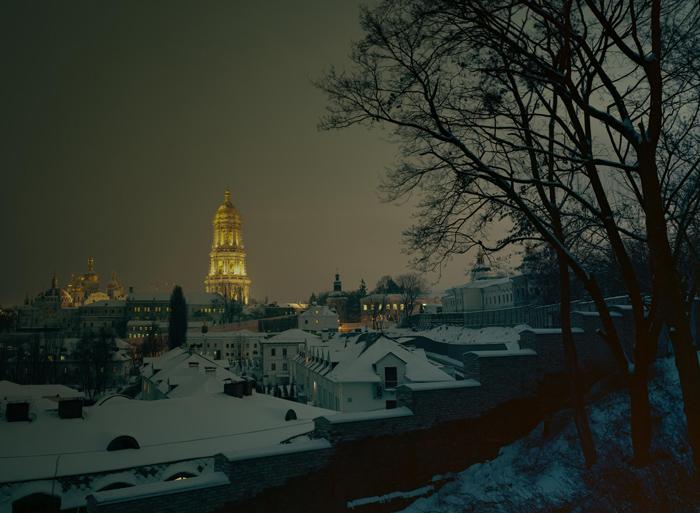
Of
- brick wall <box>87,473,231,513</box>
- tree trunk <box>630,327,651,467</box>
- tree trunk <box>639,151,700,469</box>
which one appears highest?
tree trunk <box>639,151,700,469</box>

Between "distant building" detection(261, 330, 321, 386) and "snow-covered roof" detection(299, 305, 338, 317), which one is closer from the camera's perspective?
"distant building" detection(261, 330, 321, 386)

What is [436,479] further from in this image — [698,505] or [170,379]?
[170,379]

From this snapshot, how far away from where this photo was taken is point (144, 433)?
2050cm

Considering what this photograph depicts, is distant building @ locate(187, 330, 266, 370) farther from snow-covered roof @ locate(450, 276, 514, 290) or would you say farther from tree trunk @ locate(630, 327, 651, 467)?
tree trunk @ locate(630, 327, 651, 467)

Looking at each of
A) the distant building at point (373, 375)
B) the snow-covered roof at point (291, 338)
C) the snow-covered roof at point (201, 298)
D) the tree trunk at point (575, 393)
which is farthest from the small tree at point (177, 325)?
the tree trunk at point (575, 393)

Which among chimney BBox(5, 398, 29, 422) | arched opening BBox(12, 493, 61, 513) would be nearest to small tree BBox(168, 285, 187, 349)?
chimney BBox(5, 398, 29, 422)

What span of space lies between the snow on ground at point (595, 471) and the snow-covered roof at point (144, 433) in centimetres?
1206

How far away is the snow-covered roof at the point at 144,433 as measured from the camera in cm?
1736

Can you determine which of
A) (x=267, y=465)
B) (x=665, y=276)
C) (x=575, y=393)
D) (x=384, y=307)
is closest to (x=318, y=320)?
(x=384, y=307)

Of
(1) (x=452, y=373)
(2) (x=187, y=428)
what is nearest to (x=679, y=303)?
(2) (x=187, y=428)

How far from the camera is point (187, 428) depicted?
70.3ft

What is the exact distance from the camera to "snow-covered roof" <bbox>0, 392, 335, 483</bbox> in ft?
57.0

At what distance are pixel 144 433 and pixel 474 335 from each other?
42.0 metres

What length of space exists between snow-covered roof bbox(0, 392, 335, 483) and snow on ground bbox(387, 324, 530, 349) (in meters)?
24.3
